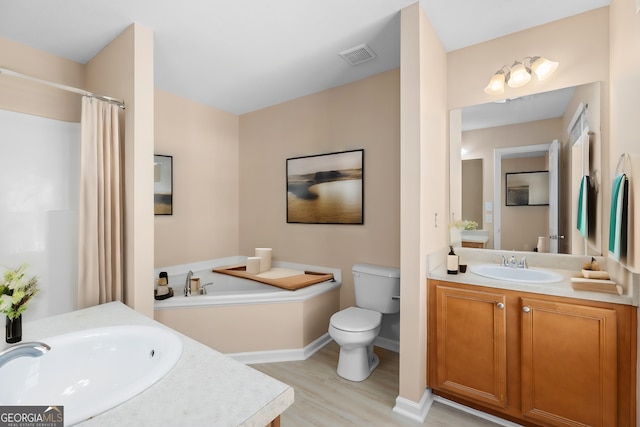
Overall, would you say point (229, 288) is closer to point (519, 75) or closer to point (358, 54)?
point (358, 54)

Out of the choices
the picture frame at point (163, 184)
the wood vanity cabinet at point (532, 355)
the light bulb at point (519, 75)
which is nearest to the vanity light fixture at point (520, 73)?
the light bulb at point (519, 75)

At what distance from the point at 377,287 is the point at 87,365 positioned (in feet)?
6.68

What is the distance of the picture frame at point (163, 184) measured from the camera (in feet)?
10.2

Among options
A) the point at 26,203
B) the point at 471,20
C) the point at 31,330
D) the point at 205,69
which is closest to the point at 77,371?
the point at 31,330

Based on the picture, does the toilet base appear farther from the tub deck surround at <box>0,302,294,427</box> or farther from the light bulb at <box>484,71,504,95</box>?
the light bulb at <box>484,71,504,95</box>

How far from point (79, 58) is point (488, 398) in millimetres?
3976

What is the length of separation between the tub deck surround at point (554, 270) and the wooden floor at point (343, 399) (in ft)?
2.90

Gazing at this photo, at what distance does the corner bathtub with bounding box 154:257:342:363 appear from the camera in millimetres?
2445

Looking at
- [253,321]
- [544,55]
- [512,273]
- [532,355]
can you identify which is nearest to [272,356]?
[253,321]

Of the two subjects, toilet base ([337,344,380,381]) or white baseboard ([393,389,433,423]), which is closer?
white baseboard ([393,389,433,423])

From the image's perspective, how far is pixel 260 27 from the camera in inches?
81.0

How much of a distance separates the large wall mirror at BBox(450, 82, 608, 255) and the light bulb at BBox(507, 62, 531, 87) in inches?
5.4

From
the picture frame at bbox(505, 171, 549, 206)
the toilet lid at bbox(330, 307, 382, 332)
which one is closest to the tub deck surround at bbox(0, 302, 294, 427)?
the toilet lid at bbox(330, 307, 382, 332)

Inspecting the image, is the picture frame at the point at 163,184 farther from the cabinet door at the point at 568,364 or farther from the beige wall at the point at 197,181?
the cabinet door at the point at 568,364
